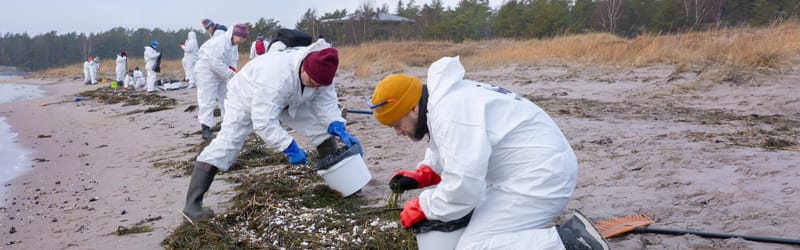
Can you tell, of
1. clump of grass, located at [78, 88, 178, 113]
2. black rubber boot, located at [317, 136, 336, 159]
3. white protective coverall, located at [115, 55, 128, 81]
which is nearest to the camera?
black rubber boot, located at [317, 136, 336, 159]

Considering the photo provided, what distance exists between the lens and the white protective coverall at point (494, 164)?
2.39 meters

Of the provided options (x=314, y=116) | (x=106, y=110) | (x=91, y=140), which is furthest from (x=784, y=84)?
(x=106, y=110)

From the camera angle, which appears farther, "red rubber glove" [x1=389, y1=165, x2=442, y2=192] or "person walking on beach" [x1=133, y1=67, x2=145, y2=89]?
"person walking on beach" [x1=133, y1=67, x2=145, y2=89]

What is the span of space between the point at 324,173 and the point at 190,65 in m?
11.9

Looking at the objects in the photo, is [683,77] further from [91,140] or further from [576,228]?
[91,140]

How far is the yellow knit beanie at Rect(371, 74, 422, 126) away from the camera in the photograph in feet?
8.31

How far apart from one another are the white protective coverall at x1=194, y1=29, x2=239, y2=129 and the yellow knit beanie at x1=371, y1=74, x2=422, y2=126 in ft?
19.4

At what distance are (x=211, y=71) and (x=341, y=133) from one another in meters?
4.04

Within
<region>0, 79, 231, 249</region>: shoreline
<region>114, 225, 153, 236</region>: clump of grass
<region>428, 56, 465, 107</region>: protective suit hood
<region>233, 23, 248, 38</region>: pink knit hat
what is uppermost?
<region>233, 23, 248, 38</region>: pink knit hat

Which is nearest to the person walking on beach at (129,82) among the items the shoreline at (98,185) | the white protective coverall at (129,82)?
the white protective coverall at (129,82)

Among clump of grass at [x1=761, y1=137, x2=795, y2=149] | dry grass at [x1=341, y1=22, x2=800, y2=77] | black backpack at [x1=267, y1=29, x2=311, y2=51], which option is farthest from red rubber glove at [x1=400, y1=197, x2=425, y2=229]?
dry grass at [x1=341, y1=22, x2=800, y2=77]

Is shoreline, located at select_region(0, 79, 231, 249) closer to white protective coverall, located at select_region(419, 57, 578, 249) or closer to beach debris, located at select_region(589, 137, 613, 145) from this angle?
white protective coverall, located at select_region(419, 57, 578, 249)

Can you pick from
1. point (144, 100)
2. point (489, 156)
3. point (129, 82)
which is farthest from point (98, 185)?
point (129, 82)

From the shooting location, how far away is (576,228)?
275cm
